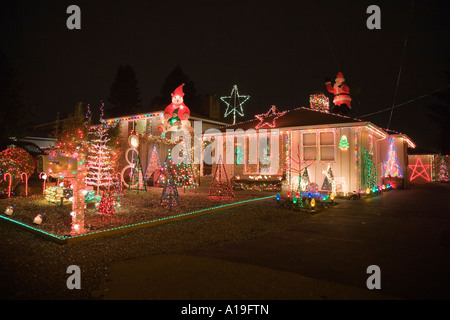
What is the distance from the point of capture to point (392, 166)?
20.4 meters

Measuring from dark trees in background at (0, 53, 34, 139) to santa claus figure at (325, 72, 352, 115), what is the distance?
1043 inches

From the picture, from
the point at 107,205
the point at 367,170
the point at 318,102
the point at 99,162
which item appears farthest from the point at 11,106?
the point at 367,170

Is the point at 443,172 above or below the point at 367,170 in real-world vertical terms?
below

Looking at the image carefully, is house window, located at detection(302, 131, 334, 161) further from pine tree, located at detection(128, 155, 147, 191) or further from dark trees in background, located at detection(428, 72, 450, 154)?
dark trees in background, located at detection(428, 72, 450, 154)

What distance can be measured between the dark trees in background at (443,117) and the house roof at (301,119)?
3333cm

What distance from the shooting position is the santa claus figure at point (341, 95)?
15.2 m

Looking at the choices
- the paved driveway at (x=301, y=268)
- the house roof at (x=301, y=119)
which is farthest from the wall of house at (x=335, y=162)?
the paved driveway at (x=301, y=268)

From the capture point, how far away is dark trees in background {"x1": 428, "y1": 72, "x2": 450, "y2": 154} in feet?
129

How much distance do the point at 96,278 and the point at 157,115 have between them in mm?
17723

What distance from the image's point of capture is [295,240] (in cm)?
597

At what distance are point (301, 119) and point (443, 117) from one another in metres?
36.6

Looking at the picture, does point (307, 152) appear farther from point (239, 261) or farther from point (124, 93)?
point (124, 93)

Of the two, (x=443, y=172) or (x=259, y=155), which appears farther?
(x=443, y=172)
